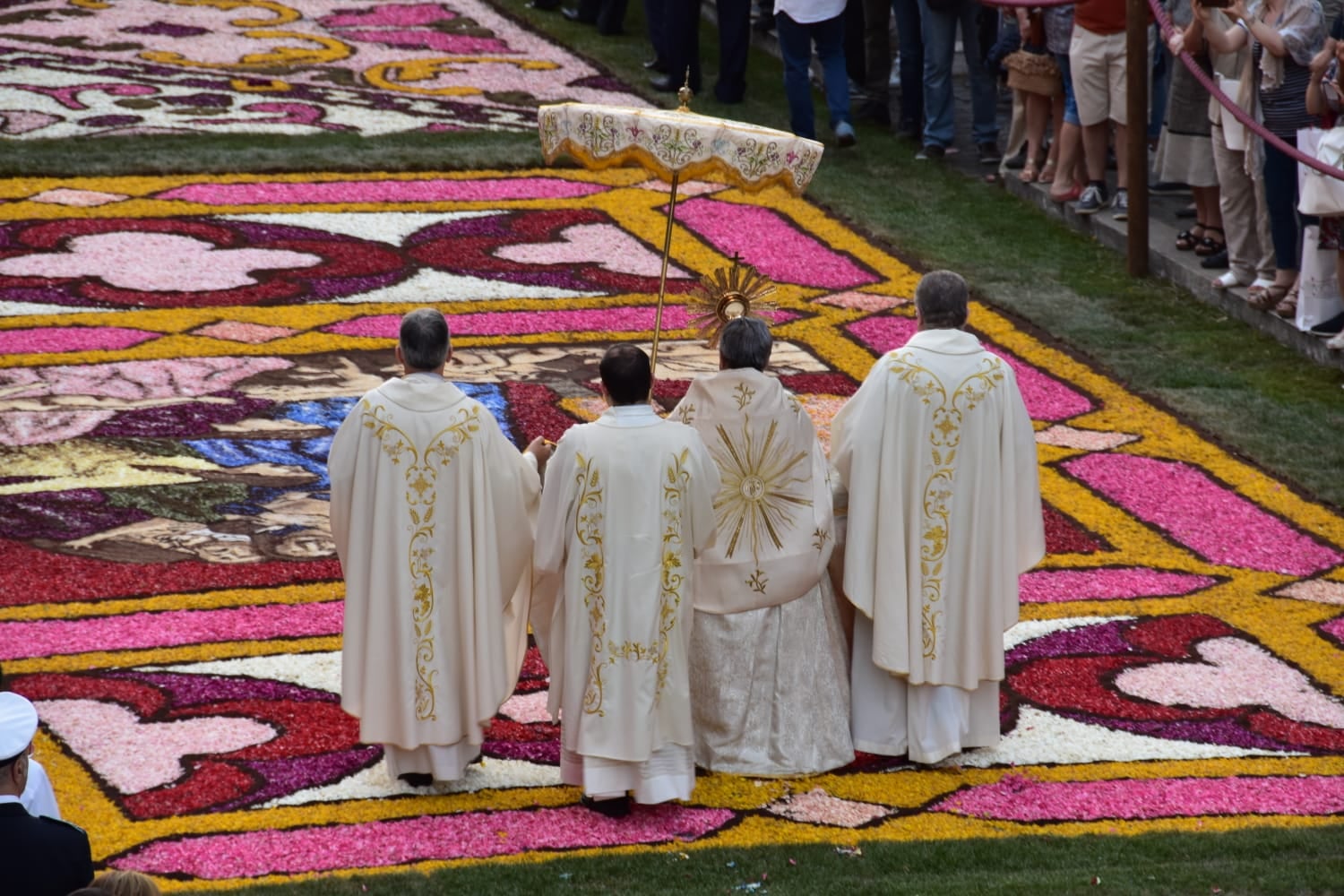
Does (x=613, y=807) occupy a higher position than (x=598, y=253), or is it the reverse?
(x=598, y=253)

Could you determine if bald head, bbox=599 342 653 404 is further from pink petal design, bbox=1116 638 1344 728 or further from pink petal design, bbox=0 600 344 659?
pink petal design, bbox=1116 638 1344 728

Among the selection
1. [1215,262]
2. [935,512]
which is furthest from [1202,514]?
[1215,262]

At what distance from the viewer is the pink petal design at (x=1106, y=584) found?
8922mm

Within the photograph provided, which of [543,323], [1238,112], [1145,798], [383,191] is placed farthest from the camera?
[383,191]

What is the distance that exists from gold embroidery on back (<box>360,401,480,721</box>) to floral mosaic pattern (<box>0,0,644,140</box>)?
1074 centimetres

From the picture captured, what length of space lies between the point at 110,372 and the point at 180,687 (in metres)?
4.35

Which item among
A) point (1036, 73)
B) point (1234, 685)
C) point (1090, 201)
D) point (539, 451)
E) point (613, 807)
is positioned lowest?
point (1234, 685)

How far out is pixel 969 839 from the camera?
6531mm

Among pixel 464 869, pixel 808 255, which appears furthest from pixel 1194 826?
pixel 808 255

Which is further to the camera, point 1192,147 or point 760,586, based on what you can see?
point 1192,147

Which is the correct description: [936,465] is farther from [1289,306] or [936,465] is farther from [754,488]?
[1289,306]

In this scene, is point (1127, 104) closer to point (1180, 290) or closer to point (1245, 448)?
point (1180, 290)

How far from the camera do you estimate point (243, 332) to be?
486 inches

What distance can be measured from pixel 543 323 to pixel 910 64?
530cm
